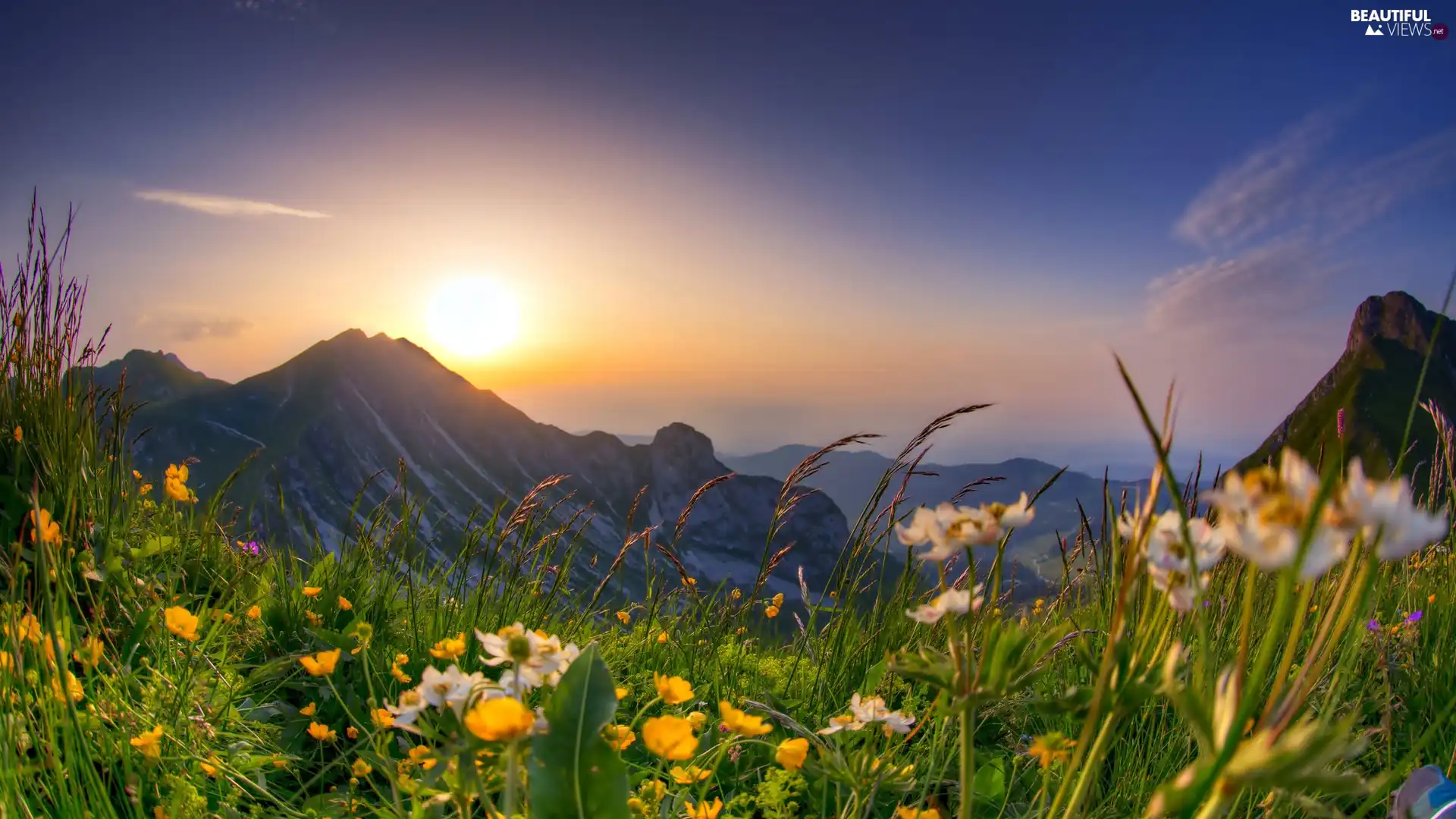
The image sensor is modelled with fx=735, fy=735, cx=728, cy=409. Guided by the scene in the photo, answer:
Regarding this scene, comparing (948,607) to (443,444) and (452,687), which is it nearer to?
(452,687)

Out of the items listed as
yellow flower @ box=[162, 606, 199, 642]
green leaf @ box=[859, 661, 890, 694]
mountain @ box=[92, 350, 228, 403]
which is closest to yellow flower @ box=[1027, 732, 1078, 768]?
green leaf @ box=[859, 661, 890, 694]

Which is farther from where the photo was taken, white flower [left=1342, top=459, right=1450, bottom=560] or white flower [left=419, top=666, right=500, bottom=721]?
white flower [left=419, top=666, right=500, bottom=721]

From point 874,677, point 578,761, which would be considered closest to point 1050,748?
point 578,761

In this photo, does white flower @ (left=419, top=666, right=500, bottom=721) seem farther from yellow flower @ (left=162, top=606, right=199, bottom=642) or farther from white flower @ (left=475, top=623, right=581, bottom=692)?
yellow flower @ (left=162, top=606, right=199, bottom=642)

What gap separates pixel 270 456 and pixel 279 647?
116273 mm

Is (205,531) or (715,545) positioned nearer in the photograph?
(205,531)

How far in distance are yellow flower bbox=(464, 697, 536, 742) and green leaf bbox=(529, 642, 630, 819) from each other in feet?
0.72

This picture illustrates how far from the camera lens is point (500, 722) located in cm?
73

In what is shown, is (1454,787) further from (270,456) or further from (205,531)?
(270,456)

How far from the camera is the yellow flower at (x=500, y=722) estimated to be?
2.39ft

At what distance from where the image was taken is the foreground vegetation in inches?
26.9

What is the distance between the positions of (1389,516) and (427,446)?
132 meters

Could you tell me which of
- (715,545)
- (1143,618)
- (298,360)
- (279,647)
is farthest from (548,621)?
(298,360)

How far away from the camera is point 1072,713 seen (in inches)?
32.4
